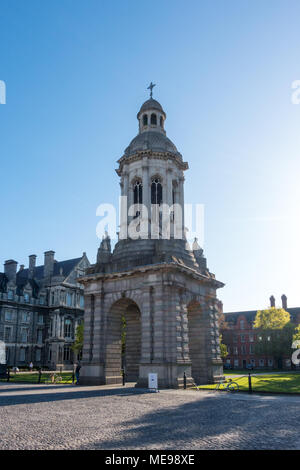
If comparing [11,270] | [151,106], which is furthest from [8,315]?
[151,106]

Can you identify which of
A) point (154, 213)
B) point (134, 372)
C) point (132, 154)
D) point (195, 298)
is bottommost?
point (134, 372)

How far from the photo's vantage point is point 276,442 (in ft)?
32.6

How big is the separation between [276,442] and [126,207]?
26814 mm

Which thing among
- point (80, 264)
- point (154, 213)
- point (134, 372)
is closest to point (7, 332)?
point (80, 264)

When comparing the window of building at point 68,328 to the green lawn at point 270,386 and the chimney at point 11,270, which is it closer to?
the chimney at point 11,270

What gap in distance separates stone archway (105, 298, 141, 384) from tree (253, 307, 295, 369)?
143 ft

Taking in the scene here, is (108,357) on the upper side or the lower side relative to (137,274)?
lower

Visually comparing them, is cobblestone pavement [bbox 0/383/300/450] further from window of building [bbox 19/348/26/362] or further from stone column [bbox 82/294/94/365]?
window of building [bbox 19/348/26/362]

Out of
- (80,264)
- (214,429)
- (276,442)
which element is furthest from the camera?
(80,264)

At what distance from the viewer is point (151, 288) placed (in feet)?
91.9

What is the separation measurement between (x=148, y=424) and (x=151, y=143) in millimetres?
27331

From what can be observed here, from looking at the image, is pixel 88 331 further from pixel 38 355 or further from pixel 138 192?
pixel 38 355
